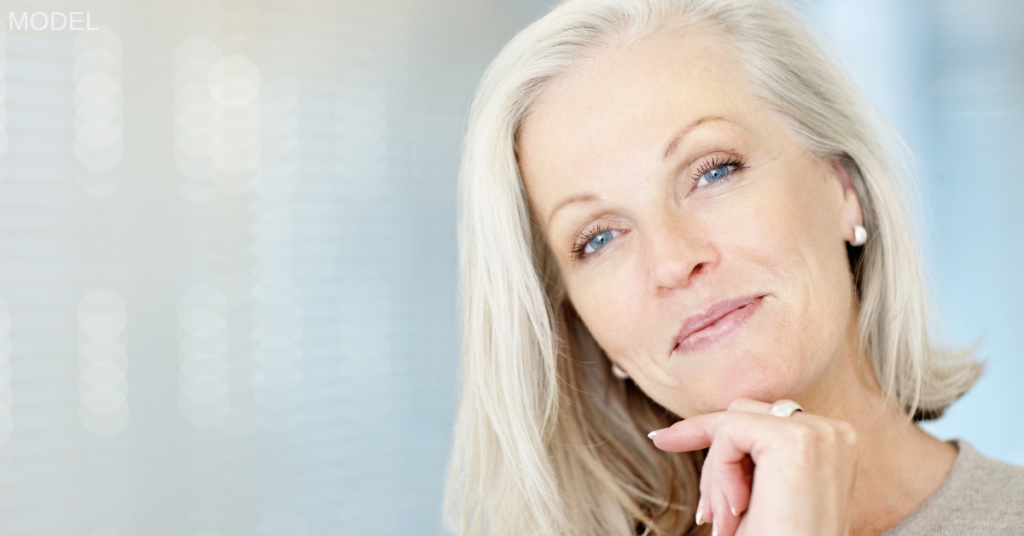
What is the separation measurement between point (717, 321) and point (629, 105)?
0.41 meters

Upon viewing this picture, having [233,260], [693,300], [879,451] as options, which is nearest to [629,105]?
[693,300]

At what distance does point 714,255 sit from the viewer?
1210mm

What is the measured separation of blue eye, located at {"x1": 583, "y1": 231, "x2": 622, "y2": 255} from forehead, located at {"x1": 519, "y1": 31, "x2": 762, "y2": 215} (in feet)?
0.37

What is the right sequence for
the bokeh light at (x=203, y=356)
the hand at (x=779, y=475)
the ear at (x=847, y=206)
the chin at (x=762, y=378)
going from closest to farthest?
1. the hand at (x=779, y=475)
2. the chin at (x=762, y=378)
3. the ear at (x=847, y=206)
4. the bokeh light at (x=203, y=356)

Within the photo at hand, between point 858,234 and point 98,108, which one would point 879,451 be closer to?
point 858,234

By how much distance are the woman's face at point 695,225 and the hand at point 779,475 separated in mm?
175

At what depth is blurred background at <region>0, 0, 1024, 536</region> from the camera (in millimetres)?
1537

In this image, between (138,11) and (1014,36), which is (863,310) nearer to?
(138,11)

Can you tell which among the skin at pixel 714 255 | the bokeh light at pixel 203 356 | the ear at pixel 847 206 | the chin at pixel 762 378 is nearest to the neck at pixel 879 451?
the skin at pixel 714 255

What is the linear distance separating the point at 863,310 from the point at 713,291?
0.49 metres

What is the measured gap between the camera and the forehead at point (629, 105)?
1270 millimetres

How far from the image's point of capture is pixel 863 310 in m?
1.50

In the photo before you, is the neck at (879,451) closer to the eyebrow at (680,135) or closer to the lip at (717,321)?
the lip at (717,321)

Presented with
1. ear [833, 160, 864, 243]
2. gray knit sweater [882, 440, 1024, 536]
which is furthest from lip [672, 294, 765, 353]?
gray knit sweater [882, 440, 1024, 536]
